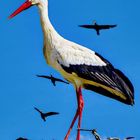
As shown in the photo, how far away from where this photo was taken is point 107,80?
16.8m

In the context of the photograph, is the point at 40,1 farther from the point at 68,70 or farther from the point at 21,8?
the point at 68,70

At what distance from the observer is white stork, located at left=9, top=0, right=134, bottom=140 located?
16812 millimetres

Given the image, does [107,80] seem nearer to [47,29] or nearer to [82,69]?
[82,69]

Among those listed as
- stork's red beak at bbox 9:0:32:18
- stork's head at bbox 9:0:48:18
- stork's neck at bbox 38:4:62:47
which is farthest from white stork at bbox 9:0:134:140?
stork's red beak at bbox 9:0:32:18

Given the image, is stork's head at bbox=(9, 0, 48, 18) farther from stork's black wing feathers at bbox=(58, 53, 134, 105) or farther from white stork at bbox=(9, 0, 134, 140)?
stork's black wing feathers at bbox=(58, 53, 134, 105)

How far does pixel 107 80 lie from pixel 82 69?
0.56m

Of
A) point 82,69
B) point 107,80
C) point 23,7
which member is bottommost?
point 107,80

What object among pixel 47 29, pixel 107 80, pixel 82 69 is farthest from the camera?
pixel 47 29

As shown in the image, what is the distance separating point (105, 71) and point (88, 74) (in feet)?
1.09

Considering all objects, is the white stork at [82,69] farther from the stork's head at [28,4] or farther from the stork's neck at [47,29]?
the stork's head at [28,4]

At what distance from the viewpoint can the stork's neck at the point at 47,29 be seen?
56.2ft

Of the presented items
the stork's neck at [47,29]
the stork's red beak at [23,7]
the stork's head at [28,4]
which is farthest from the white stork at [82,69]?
the stork's red beak at [23,7]

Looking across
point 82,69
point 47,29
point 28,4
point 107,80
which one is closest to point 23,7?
point 28,4

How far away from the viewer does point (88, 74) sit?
1698 centimetres
